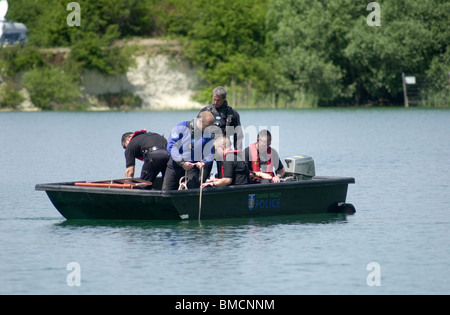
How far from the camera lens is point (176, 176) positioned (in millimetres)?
12961

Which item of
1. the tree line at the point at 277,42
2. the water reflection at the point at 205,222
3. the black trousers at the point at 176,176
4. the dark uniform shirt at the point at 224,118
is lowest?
the water reflection at the point at 205,222

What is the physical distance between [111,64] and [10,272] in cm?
5069

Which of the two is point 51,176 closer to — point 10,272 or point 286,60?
point 10,272

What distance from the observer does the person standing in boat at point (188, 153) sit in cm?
1273

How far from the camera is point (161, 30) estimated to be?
217 ft

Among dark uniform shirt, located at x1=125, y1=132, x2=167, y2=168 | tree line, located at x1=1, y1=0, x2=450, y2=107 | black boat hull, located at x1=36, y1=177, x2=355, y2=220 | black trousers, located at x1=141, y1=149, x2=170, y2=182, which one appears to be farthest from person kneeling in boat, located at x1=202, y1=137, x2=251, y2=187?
tree line, located at x1=1, y1=0, x2=450, y2=107

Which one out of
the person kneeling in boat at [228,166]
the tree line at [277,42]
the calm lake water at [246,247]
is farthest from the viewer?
the tree line at [277,42]

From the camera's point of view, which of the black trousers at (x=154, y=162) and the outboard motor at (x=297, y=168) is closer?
the black trousers at (x=154, y=162)

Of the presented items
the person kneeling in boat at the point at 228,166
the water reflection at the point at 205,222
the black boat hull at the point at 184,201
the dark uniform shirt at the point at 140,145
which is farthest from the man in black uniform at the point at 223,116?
the water reflection at the point at 205,222

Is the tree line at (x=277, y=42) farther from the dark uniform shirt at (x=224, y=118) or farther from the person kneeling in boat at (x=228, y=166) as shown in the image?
the person kneeling in boat at (x=228, y=166)

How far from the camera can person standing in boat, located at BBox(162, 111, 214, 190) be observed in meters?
12.7

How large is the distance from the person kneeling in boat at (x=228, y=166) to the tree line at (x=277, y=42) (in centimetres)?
4024
